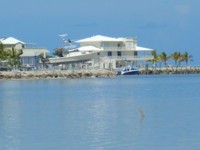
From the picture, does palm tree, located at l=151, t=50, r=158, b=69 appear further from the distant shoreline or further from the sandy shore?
the sandy shore

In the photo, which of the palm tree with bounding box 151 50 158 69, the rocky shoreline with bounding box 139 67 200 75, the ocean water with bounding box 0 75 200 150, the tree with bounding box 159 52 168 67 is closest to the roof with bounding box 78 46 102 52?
the rocky shoreline with bounding box 139 67 200 75

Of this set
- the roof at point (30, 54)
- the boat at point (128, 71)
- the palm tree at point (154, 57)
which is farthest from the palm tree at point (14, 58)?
the palm tree at point (154, 57)

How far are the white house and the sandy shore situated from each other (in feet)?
11.2

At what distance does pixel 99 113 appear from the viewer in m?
33.9

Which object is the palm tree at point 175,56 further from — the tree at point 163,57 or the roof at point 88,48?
the roof at point 88,48

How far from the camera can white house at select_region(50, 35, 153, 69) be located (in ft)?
333

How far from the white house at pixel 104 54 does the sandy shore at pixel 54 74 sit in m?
3.42

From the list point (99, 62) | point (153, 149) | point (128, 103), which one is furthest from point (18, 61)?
point (153, 149)

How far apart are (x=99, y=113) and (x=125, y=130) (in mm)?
7866

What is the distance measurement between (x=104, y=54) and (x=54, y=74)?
14.1 m

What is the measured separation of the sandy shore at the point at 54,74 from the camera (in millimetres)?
88500

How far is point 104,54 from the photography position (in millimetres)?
104188

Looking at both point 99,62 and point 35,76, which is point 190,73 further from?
point 35,76

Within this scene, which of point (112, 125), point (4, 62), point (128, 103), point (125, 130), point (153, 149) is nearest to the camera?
point (153, 149)
